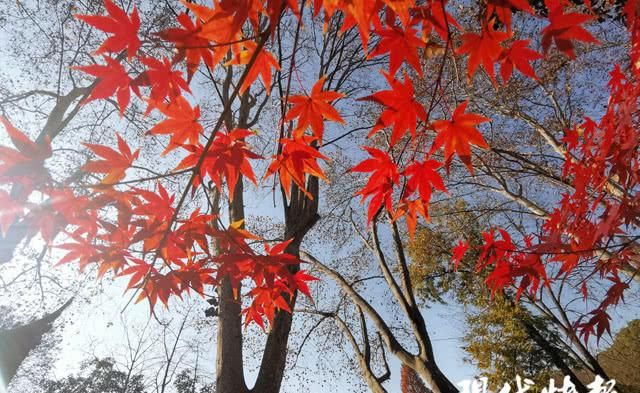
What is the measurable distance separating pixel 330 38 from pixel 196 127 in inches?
147

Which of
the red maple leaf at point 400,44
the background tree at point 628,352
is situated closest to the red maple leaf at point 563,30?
the red maple leaf at point 400,44

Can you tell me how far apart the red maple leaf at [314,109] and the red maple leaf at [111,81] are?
419 mm

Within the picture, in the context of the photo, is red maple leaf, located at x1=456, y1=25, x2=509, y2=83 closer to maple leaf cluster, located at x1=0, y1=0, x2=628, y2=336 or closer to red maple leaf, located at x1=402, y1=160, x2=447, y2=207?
maple leaf cluster, located at x1=0, y1=0, x2=628, y2=336

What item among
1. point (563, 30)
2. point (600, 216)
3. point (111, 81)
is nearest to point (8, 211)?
point (111, 81)

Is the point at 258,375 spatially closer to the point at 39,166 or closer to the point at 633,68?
the point at 39,166

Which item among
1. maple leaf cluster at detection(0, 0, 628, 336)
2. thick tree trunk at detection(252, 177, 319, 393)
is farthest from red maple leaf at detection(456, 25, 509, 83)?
thick tree trunk at detection(252, 177, 319, 393)

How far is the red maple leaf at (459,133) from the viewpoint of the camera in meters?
1.09

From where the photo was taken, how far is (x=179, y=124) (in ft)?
3.59

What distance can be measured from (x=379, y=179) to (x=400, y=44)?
473 millimetres

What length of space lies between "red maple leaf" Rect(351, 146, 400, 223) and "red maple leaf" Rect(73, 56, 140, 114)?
29.3 inches

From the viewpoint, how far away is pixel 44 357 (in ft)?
67.2

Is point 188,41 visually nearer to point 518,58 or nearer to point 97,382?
point 518,58

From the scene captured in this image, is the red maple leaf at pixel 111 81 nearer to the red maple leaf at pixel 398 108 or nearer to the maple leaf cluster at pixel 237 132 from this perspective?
the maple leaf cluster at pixel 237 132

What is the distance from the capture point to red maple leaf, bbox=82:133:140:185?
3.22 feet
